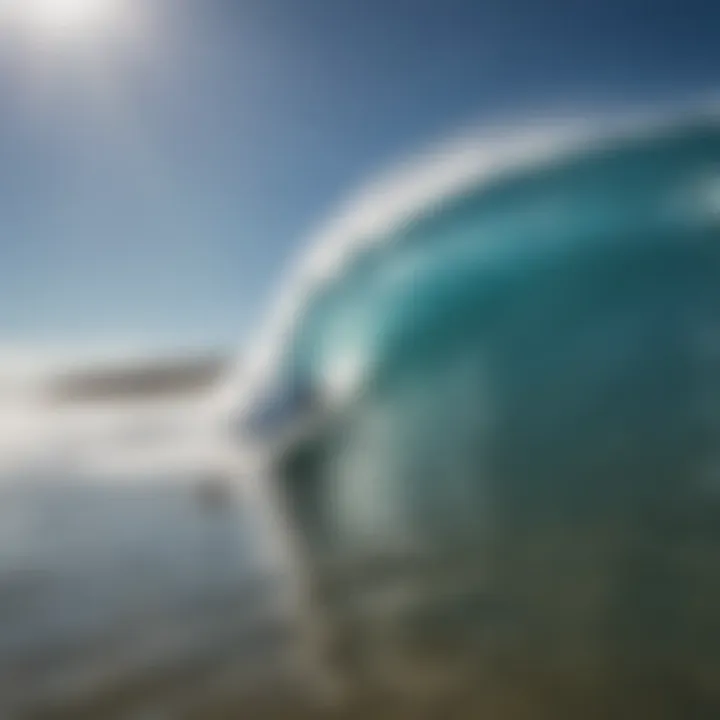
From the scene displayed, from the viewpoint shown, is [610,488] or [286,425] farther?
[286,425]

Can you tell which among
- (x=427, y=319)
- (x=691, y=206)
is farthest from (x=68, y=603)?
(x=691, y=206)

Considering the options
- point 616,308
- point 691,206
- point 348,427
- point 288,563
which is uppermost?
point 691,206

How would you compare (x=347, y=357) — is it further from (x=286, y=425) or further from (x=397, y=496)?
(x=397, y=496)

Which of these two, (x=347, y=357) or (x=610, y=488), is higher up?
(x=347, y=357)

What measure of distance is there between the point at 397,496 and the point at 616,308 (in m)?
3.36

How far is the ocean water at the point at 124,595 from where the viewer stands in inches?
125

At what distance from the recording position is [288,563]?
4.29 m

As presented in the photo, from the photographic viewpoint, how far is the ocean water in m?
3.18

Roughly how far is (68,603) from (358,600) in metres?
1.40

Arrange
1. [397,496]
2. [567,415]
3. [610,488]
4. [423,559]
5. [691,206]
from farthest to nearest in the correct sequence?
[691,206] → [567,415] → [397,496] → [610,488] → [423,559]

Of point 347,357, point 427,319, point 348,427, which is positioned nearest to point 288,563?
point 348,427

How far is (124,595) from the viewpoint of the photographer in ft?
13.1

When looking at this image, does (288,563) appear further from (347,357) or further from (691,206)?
(691,206)

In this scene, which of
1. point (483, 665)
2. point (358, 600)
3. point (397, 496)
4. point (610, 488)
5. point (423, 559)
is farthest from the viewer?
point (397, 496)
